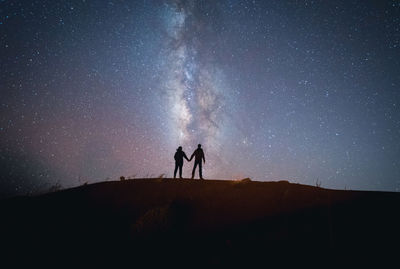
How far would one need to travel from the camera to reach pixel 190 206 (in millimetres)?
7023

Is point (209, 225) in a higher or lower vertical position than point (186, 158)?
lower

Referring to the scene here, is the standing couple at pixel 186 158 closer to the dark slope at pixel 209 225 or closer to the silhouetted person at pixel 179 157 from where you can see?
the silhouetted person at pixel 179 157

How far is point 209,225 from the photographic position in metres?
5.91

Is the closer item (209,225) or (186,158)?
(209,225)

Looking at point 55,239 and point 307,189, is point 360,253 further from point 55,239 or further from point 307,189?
point 55,239

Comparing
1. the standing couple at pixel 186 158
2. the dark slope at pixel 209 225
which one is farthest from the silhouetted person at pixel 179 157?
the dark slope at pixel 209 225

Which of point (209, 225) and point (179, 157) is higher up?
point (179, 157)

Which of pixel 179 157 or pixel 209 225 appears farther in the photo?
pixel 179 157

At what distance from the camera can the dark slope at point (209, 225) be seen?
14.7 ft

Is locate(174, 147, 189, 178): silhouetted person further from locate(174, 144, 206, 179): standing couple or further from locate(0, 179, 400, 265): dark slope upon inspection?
locate(0, 179, 400, 265): dark slope

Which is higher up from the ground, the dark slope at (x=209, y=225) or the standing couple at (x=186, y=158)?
the standing couple at (x=186, y=158)

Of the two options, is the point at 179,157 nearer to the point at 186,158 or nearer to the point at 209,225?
the point at 186,158

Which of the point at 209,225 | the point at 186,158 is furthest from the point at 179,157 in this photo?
the point at 209,225

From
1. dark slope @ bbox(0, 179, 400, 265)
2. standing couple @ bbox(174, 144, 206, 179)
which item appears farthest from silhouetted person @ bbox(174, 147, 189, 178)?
dark slope @ bbox(0, 179, 400, 265)
